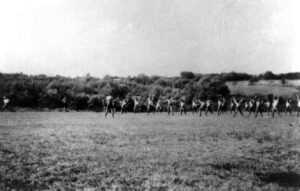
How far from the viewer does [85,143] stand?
17734 millimetres

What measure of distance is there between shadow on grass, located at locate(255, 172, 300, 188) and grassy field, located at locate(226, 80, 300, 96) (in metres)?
66.7

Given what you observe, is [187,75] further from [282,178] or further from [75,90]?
[282,178]

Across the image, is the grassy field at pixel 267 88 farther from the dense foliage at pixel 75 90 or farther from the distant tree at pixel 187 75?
the distant tree at pixel 187 75

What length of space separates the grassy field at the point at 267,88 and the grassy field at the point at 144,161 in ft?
203

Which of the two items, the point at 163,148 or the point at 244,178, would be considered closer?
the point at 244,178

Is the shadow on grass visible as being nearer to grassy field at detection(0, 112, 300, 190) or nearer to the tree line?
grassy field at detection(0, 112, 300, 190)

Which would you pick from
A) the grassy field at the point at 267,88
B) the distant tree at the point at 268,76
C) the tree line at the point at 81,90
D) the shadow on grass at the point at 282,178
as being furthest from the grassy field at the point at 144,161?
the distant tree at the point at 268,76

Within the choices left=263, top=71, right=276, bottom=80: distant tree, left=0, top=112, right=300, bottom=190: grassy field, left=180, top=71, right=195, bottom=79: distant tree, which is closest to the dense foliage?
left=180, top=71, right=195, bottom=79: distant tree

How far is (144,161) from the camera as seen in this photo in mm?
14023

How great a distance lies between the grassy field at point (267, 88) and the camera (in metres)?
80.2

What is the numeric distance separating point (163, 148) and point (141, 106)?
44649 mm

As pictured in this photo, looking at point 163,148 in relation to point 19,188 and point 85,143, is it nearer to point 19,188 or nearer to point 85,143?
point 85,143

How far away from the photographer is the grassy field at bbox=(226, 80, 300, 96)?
80.2 meters

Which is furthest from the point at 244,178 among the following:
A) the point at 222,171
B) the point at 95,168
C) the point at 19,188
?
the point at 19,188
